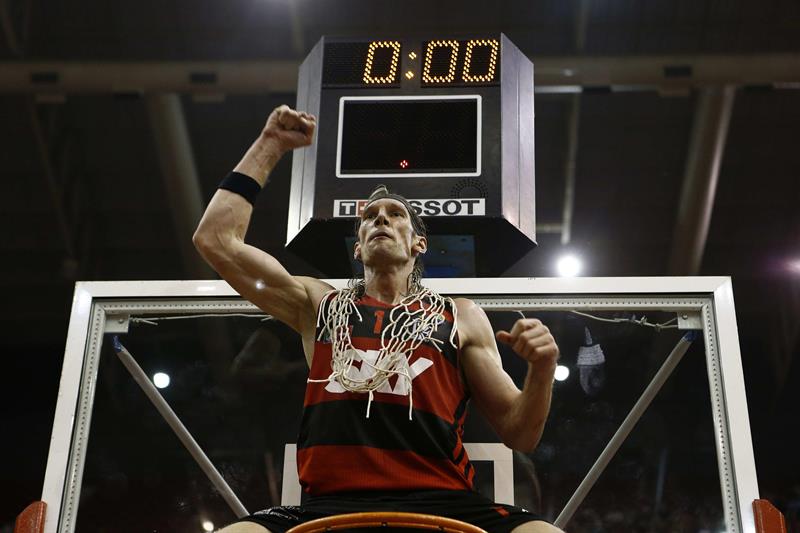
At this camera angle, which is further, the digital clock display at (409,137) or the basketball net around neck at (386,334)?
the digital clock display at (409,137)

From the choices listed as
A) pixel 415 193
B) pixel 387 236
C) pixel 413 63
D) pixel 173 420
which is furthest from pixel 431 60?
pixel 173 420

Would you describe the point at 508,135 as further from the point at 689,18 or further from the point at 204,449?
the point at 689,18

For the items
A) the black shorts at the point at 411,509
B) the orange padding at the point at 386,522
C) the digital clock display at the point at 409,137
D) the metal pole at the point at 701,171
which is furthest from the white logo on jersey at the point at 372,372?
the metal pole at the point at 701,171

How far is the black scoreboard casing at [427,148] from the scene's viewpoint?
2.64m

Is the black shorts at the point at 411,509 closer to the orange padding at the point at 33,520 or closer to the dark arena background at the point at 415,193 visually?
the orange padding at the point at 33,520

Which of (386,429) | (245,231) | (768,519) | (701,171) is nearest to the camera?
(386,429)

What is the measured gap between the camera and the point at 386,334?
2.14 metres

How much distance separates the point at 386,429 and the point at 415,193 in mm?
869

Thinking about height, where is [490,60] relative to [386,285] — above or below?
above

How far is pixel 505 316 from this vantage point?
2.79 m

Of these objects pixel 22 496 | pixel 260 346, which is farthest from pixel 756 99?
pixel 22 496

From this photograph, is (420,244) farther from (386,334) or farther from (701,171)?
(701,171)

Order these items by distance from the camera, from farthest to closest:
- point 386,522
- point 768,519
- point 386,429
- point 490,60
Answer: point 490,60, point 768,519, point 386,429, point 386,522

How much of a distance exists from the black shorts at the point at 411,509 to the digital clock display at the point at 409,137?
1.07 meters
